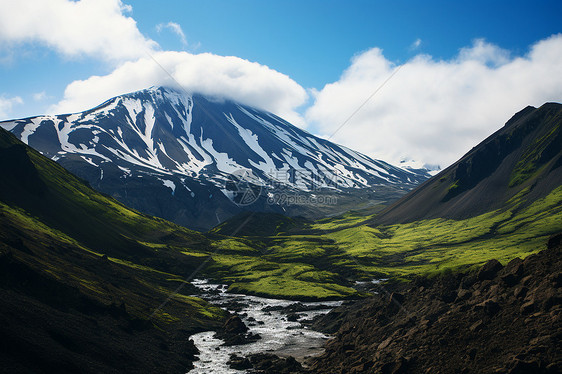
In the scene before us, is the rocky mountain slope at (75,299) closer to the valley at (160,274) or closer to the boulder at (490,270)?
the valley at (160,274)

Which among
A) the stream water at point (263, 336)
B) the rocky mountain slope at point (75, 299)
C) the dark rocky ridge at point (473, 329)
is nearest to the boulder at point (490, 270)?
the dark rocky ridge at point (473, 329)

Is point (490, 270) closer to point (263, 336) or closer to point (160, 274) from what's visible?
point (263, 336)

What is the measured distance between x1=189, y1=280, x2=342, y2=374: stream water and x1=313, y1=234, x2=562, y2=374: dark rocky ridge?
874 cm

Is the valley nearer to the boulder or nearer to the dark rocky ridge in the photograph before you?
the dark rocky ridge

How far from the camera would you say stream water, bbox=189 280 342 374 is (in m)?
60.2

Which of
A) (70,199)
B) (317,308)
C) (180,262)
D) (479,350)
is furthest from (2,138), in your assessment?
(479,350)

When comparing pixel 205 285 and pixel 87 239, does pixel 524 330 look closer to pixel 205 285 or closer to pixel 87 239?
pixel 205 285

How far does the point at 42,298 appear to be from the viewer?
5109 cm

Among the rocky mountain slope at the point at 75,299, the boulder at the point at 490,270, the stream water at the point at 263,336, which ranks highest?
the rocky mountain slope at the point at 75,299

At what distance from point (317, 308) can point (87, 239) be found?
7759 centimetres

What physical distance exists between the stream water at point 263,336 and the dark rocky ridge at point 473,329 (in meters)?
8.74

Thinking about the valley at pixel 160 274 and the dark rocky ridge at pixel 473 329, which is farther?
the valley at pixel 160 274

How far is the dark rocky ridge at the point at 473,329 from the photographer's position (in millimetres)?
35531

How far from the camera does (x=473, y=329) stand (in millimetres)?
41469
